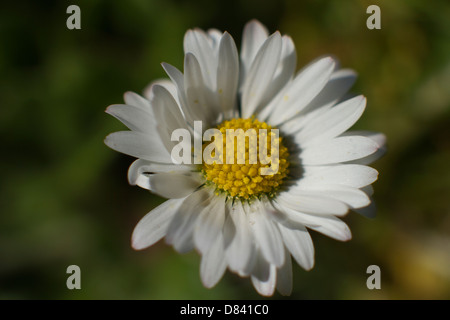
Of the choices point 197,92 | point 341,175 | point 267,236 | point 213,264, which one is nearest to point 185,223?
point 213,264

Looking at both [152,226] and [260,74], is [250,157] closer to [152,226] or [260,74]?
[260,74]

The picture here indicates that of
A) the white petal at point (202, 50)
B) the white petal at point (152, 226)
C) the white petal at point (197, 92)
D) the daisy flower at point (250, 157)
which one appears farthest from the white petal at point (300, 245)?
the white petal at point (202, 50)

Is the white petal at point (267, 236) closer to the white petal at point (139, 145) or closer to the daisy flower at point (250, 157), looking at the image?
the daisy flower at point (250, 157)

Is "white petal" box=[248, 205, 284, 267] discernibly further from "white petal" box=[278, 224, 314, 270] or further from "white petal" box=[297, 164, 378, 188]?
"white petal" box=[297, 164, 378, 188]

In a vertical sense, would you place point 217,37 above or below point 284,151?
above

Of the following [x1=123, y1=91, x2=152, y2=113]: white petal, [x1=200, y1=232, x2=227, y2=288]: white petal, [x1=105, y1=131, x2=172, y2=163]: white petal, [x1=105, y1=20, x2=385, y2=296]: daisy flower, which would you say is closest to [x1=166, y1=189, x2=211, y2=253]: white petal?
[x1=105, y1=20, x2=385, y2=296]: daisy flower

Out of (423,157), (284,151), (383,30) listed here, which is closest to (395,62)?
(383,30)

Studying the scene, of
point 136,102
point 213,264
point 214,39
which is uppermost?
point 214,39

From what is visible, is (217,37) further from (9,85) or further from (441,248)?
(441,248)
